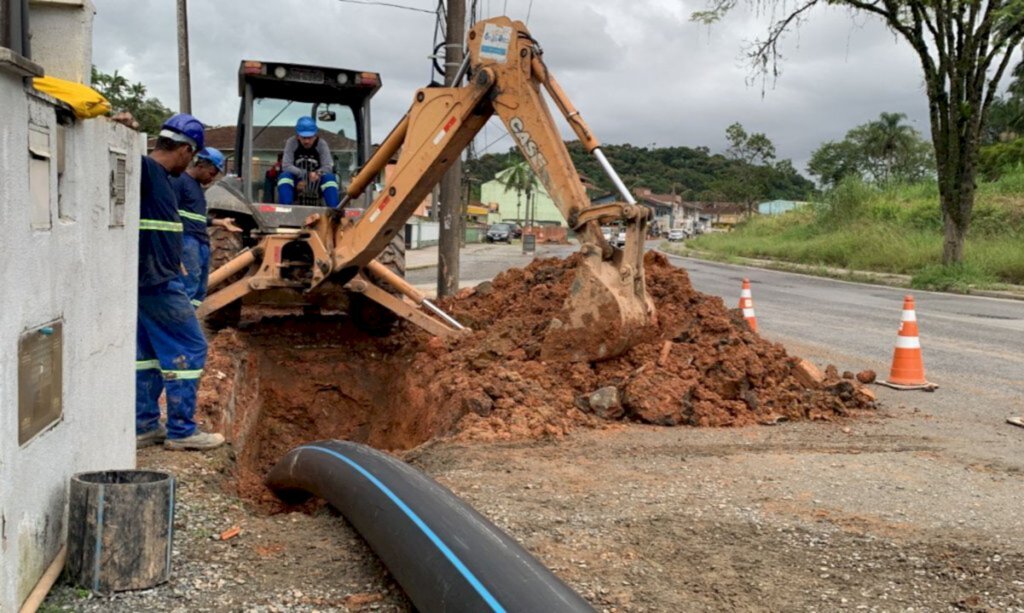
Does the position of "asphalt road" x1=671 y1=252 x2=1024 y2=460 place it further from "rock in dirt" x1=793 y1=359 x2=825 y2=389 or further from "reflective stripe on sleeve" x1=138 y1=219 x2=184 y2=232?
"reflective stripe on sleeve" x1=138 y1=219 x2=184 y2=232

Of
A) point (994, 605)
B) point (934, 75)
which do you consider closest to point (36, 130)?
point (994, 605)

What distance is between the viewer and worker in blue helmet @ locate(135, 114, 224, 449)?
5.23 meters

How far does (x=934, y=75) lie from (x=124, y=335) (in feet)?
67.9

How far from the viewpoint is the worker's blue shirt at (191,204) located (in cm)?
632

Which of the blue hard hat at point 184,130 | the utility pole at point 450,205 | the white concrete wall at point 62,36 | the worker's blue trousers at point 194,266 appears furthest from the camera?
the utility pole at point 450,205

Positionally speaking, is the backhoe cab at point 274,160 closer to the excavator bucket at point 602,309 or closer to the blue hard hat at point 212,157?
the blue hard hat at point 212,157

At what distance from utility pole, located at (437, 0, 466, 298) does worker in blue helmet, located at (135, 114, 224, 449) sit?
697 centimetres

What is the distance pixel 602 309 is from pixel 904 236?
1012 inches

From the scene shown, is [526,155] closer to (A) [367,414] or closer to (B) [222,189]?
(A) [367,414]

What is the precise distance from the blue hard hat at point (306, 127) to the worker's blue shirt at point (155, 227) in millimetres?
4107

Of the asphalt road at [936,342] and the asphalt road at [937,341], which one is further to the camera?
the asphalt road at [937,341]

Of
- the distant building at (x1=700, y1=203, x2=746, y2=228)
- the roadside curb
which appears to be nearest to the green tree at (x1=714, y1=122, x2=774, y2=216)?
the distant building at (x1=700, y1=203, x2=746, y2=228)

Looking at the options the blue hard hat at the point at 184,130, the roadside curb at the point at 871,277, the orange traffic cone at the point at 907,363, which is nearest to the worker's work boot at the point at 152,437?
the blue hard hat at the point at 184,130

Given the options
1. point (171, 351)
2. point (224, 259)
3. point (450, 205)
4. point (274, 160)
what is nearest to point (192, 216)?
point (171, 351)
